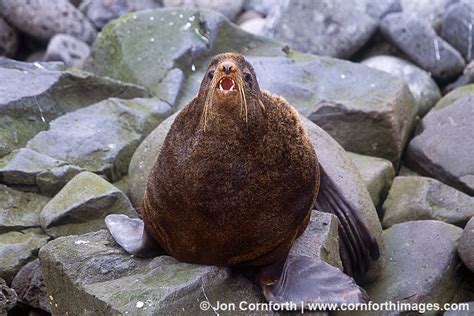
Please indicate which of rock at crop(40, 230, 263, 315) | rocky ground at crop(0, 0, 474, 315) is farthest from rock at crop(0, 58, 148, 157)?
rock at crop(40, 230, 263, 315)

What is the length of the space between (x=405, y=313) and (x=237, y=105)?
1.90 metres

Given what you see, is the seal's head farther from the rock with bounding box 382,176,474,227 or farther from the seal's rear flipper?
the rock with bounding box 382,176,474,227

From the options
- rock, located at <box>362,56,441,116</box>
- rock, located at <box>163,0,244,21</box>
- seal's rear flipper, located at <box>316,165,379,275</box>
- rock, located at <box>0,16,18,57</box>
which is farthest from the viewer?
rock, located at <box>163,0,244,21</box>

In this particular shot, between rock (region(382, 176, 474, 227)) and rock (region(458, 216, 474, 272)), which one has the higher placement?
rock (region(458, 216, 474, 272))

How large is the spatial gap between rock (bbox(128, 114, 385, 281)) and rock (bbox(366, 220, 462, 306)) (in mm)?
103

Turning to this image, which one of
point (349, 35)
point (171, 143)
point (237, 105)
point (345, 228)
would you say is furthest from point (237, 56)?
point (349, 35)

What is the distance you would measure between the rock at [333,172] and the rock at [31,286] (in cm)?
92

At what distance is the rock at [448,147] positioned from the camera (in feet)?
20.6

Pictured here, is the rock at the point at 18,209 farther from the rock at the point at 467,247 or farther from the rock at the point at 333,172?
the rock at the point at 467,247

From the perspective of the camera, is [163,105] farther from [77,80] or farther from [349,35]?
[349,35]

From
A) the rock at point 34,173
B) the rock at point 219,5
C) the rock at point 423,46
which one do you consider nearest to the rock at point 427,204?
the rock at point 34,173

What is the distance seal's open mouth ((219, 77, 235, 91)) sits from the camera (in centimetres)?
355

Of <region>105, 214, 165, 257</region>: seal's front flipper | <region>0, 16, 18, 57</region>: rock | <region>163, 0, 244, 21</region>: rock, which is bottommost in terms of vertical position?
<region>0, 16, 18, 57</region>: rock

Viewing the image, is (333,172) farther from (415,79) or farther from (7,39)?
(7,39)
